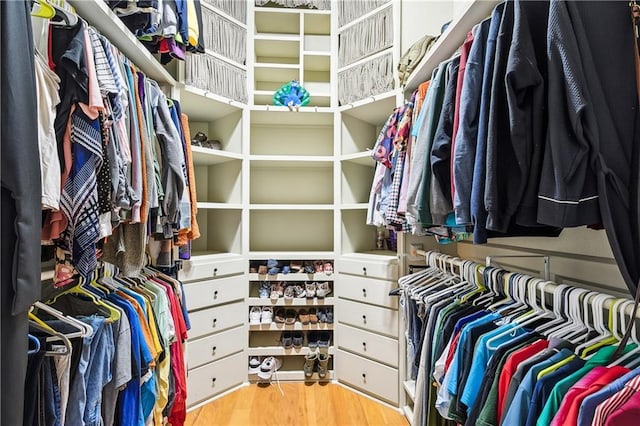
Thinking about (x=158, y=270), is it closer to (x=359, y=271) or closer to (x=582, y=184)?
(x=359, y=271)

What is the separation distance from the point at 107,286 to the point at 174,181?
46 cm

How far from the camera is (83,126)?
848 mm

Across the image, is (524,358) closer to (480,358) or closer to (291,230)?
(480,358)

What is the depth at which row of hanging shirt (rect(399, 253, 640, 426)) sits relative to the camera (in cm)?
61

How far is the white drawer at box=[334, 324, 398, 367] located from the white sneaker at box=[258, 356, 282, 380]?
0.46m

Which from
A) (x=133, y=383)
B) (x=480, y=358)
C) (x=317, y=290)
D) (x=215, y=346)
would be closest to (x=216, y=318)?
(x=215, y=346)

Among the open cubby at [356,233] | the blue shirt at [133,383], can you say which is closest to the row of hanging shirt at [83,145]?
the blue shirt at [133,383]

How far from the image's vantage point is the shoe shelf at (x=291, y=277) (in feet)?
7.70

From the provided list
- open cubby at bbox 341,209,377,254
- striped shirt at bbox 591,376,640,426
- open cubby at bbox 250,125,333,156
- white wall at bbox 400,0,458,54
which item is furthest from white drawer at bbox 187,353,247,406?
white wall at bbox 400,0,458,54

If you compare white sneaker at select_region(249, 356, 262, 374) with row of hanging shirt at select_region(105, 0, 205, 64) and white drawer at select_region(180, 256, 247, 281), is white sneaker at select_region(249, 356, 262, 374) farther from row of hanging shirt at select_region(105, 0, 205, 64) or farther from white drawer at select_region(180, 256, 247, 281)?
row of hanging shirt at select_region(105, 0, 205, 64)

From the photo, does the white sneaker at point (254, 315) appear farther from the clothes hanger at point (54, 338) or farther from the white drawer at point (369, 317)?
the clothes hanger at point (54, 338)

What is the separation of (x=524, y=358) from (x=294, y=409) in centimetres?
163

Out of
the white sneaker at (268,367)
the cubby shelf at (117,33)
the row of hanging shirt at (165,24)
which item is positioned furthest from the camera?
the white sneaker at (268,367)

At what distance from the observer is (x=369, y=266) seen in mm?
2182
